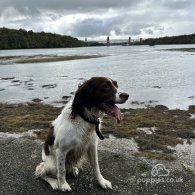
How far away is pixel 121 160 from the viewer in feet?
25.7

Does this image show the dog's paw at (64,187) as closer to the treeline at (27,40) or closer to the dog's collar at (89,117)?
the dog's collar at (89,117)

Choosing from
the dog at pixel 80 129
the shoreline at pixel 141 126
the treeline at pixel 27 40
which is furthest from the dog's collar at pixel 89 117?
the treeline at pixel 27 40

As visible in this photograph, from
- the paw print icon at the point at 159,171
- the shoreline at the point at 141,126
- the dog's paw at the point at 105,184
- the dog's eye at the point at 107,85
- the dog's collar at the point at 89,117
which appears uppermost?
the dog's eye at the point at 107,85

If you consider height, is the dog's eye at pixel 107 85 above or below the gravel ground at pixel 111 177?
above

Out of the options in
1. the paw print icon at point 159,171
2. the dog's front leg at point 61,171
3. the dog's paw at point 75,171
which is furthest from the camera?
the paw print icon at point 159,171

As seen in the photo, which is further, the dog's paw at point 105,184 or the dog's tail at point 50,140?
the dog's paw at point 105,184

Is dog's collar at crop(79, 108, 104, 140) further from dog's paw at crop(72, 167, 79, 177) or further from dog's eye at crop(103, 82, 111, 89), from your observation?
dog's paw at crop(72, 167, 79, 177)

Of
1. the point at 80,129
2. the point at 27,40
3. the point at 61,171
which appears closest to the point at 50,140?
the point at 61,171

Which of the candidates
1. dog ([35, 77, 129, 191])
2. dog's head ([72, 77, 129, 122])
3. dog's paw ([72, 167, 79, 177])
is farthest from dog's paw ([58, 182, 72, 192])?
dog's head ([72, 77, 129, 122])

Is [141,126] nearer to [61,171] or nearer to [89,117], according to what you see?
[61,171]

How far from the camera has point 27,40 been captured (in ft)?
539

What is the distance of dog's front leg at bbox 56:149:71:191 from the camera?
6.06 m

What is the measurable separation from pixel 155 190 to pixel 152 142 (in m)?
3.96

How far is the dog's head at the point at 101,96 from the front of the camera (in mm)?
5590
